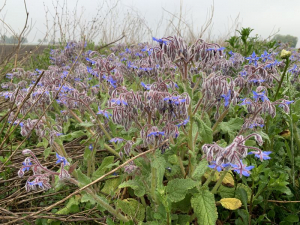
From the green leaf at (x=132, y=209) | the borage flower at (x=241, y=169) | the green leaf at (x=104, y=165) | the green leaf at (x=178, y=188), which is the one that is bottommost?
the green leaf at (x=132, y=209)

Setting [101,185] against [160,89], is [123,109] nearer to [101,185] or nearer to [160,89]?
[160,89]

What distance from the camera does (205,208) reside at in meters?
1.48

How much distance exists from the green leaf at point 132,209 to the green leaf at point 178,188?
28cm

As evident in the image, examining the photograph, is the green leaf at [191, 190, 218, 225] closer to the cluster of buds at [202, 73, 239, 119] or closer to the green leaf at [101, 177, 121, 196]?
the cluster of buds at [202, 73, 239, 119]

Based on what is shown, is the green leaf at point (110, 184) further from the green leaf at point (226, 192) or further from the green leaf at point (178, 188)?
the green leaf at point (226, 192)

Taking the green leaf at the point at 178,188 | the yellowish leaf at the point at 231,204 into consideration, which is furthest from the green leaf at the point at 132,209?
the yellowish leaf at the point at 231,204

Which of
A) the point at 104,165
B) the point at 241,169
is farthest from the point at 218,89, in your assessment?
the point at 104,165

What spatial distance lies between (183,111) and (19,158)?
1.84 metres

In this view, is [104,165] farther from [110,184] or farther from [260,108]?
[260,108]

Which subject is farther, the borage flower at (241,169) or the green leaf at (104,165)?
the green leaf at (104,165)

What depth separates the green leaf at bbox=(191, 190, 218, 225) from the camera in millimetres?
1432

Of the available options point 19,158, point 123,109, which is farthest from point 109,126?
point 19,158

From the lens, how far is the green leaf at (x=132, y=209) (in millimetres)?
1612

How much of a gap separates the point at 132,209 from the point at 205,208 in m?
0.46
